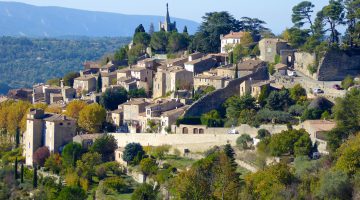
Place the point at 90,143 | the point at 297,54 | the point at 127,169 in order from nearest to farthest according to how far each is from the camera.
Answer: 1. the point at 127,169
2. the point at 90,143
3. the point at 297,54

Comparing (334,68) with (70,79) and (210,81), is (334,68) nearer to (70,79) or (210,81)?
(210,81)

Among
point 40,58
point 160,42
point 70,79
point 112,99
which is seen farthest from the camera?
point 40,58

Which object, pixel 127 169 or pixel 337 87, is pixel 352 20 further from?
pixel 127 169

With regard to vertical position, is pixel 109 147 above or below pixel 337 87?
below

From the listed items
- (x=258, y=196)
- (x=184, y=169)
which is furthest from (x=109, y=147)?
(x=258, y=196)

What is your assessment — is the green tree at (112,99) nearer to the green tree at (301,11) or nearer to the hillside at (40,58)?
the green tree at (301,11)

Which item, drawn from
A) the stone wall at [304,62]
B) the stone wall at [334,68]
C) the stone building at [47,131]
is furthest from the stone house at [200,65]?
the stone building at [47,131]

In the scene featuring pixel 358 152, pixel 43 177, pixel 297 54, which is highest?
pixel 297 54

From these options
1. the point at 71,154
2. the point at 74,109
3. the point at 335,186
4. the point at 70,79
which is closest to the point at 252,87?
the point at 71,154
